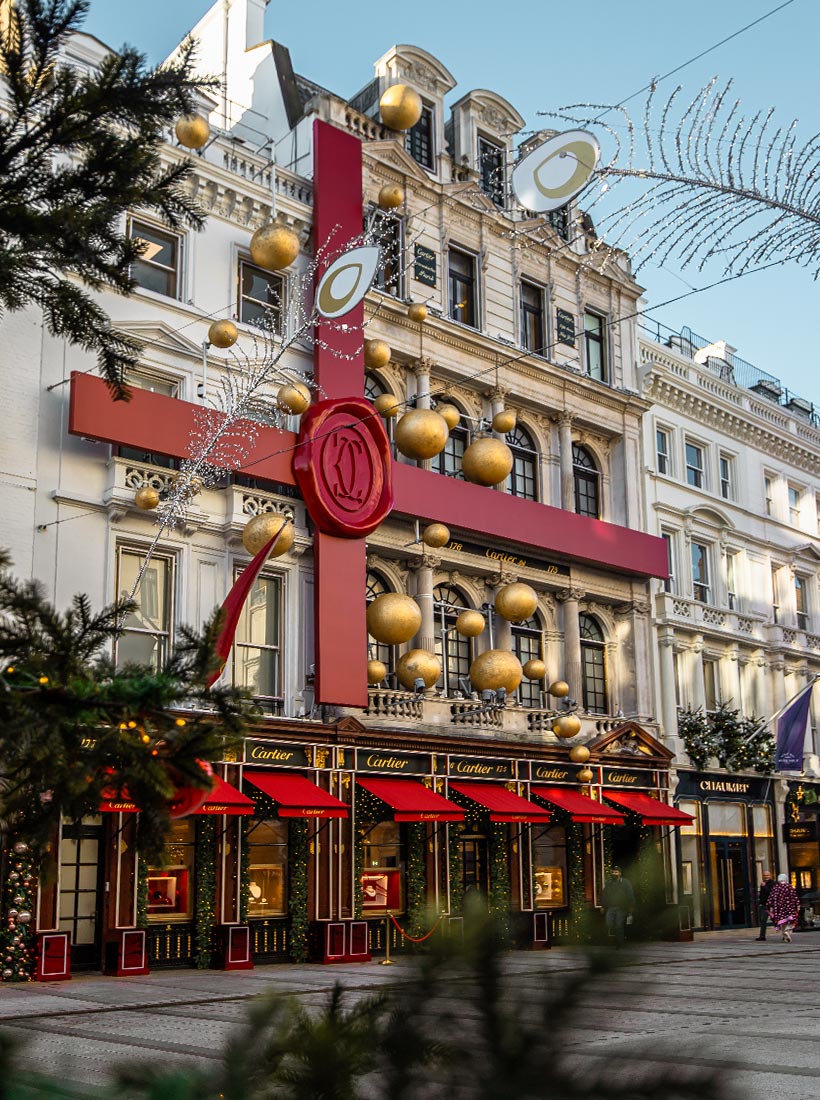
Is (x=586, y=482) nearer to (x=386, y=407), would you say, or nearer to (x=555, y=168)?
(x=386, y=407)

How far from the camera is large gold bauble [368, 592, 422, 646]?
2484 cm

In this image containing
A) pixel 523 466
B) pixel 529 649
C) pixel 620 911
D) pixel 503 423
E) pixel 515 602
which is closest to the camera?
pixel 620 911

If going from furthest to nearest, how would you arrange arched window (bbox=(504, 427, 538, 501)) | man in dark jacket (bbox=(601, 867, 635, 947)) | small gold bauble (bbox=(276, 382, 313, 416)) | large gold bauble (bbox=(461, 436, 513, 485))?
arched window (bbox=(504, 427, 538, 501)), large gold bauble (bbox=(461, 436, 513, 485)), small gold bauble (bbox=(276, 382, 313, 416)), man in dark jacket (bbox=(601, 867, 635, 947))

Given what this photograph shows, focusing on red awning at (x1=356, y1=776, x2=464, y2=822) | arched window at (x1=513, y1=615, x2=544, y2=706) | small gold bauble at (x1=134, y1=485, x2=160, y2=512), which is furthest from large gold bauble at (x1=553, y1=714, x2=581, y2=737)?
small gold bauble at (x1=134, y1=485, x2=160, y2=512)

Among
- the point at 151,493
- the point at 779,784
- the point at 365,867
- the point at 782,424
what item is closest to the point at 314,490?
the point at 151,493

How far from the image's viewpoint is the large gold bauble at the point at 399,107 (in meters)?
25.5

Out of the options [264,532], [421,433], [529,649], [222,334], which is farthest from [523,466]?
[222,334]

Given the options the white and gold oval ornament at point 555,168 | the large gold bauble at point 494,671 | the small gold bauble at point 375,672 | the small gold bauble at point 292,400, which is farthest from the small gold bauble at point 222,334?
the white and gold oval ornament at point 555,168

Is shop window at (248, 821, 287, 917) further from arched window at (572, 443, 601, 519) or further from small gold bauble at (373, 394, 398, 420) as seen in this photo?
arched window at (572, 443, 601, 519)

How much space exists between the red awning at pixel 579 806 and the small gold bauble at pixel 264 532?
9.72m

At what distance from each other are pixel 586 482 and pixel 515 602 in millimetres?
7541

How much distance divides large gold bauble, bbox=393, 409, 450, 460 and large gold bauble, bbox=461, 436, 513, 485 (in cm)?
179

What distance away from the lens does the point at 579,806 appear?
29.0 metres

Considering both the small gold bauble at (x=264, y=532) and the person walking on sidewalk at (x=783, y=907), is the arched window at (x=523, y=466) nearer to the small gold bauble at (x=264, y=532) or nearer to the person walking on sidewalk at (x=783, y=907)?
the small gold bauble at (x=264, y=532)
